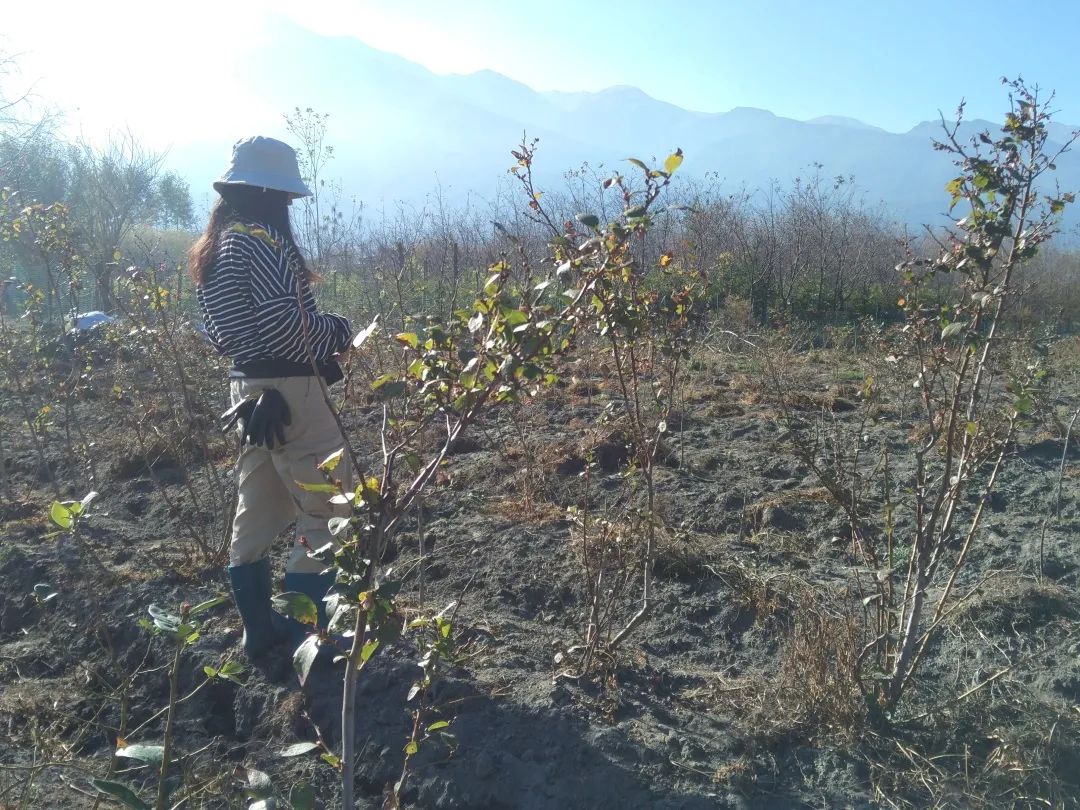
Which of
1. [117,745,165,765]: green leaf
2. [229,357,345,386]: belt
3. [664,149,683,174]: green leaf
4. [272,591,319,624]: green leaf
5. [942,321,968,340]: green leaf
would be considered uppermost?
[664,149,683,174]: green leaf

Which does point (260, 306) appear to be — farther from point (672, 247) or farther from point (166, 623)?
point (672, 247)

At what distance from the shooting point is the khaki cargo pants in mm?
2715

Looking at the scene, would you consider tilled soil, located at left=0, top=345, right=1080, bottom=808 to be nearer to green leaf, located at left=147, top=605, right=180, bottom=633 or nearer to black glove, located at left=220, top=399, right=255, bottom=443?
green leaf, located at left=147, top=605, right=180, bottom=633

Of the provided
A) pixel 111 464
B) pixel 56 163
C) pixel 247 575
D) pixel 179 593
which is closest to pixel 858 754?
pixel 247 575

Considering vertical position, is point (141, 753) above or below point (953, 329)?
below

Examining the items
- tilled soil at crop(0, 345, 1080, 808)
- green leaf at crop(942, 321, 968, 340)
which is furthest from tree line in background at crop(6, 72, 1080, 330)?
green leaf at crop(942, 321, 968, 340)

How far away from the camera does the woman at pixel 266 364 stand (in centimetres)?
256

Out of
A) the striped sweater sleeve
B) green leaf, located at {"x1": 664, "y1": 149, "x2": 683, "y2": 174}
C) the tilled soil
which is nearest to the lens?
green leaf, located at {"x1": 664, "y1": 149, "x2": 683, "y2": 174}

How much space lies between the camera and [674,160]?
178cm

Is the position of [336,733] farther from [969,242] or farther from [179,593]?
[969,242]

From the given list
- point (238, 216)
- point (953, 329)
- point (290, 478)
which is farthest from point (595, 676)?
point (238, 216)

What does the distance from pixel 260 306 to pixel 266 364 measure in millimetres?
218

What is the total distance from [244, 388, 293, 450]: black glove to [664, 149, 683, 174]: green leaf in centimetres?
144

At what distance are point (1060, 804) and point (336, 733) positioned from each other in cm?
185
